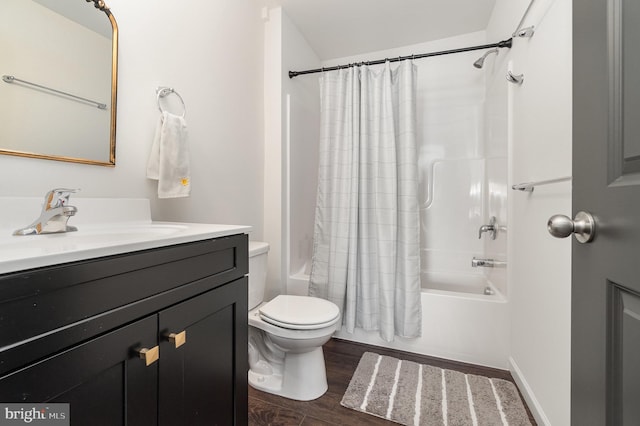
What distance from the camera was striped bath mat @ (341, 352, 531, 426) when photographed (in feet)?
4.35

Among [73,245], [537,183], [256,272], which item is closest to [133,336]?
[73,245]

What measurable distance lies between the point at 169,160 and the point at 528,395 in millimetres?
2061

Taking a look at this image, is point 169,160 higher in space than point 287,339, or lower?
higher

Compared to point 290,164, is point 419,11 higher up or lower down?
higher up

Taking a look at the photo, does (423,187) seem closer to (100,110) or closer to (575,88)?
(575,88)

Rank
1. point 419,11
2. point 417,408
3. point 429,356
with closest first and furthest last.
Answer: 1. point 417,408
2. point 429,356
3. point 419,11

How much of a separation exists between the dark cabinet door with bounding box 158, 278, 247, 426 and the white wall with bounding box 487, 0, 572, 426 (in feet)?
3.99

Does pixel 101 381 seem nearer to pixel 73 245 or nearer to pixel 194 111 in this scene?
pixel 73 245

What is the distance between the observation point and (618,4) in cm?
44

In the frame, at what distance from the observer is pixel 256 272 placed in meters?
1.59

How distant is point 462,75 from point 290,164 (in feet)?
5.68

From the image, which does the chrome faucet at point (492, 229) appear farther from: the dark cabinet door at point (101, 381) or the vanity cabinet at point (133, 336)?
the dark cabinet door at point (101, 381)

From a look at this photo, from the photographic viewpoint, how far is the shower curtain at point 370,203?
1.90 meters

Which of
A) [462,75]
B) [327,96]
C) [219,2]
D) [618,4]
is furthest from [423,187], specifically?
[618,4]
